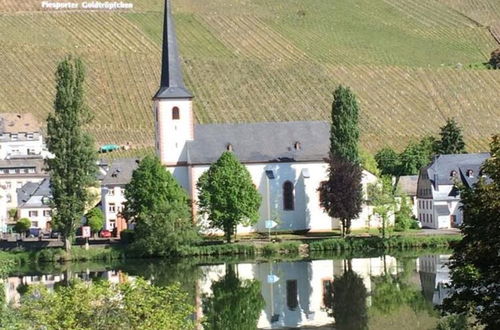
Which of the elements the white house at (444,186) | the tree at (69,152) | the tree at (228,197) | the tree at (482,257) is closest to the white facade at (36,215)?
the tree at (228,197)

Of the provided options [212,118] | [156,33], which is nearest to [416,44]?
[156,33]

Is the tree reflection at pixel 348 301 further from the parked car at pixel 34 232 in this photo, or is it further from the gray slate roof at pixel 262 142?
the parked car at pixel 34 232

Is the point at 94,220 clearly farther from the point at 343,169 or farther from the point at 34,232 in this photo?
the point at 343,169

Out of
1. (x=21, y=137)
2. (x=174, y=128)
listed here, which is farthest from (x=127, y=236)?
(x=21, y=137)

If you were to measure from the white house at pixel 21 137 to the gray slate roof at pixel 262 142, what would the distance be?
39.4 metres

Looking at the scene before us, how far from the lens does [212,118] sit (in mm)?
132875

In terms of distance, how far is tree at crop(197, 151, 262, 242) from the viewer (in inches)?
3209

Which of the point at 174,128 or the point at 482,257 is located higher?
the point at 174,128

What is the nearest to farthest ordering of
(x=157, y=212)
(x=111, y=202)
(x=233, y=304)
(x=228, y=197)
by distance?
(x=233, y=304) → (x=157, y=212) → (x=228, y=197) → (x=111, y=202)

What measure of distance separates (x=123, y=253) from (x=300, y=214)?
1774cm

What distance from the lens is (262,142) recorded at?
91562 millimetres

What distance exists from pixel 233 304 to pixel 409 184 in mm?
45390

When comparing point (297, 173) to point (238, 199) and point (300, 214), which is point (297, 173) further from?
point (238, 199)

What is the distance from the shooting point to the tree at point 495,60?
160 metres
